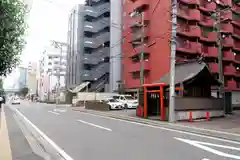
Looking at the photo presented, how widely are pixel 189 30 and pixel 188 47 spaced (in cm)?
265

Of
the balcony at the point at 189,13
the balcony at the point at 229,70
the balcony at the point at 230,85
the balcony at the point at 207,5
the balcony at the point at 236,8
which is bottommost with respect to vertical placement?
the balcony at the point at 230,85

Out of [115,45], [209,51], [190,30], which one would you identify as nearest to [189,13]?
[190,30]

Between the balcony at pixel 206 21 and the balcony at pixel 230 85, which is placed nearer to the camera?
the balcony at pixel 206 21

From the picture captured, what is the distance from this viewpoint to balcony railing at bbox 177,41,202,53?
128ft

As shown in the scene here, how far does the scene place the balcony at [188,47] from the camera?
128 ft

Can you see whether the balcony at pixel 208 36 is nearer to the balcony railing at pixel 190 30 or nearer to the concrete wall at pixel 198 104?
the balcony railing at pixel 190 30

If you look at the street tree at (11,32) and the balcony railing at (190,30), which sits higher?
the balcony railing at (190,30)

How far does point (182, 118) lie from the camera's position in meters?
19.3

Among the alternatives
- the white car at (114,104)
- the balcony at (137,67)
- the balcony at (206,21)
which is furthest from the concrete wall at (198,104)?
the balcony at (206,21)

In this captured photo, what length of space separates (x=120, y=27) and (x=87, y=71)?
13984 millimetres

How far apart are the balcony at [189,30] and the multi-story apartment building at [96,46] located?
15.9 meters

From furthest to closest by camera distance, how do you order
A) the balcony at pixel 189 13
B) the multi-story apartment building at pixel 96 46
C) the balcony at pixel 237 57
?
the multi-story apartment building at pixel 96 46, the balcony at pixel 237 57, the balcony at pixel 189 13

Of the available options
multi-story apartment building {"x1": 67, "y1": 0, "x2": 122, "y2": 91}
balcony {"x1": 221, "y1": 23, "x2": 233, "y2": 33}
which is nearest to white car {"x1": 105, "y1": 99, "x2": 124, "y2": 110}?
multi-story apartment building {"x1": 67, "y1": 0, "x2": 122, "y2": 91}

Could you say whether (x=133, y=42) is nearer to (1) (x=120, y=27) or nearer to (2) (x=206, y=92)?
(1) (x=120, y=27)
